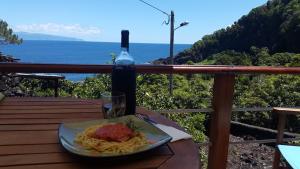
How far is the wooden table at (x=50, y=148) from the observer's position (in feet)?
3.02

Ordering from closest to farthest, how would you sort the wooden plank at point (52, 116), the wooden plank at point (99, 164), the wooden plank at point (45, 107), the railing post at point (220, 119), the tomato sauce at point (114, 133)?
the wooden plank at point (99, 164) < the tomato sauce at point (114, 133) < the wooden plank at point (52, 116) < the wooden plank at point (45, 107) < the railing post at point (220, 119)

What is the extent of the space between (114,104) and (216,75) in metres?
1.07

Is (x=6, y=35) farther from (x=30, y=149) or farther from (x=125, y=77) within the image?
(x=30, y=149)

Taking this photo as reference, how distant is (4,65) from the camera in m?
2.02

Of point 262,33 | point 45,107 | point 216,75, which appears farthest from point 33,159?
point 262,33

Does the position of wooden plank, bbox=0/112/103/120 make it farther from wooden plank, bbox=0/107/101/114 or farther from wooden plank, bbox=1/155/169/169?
wooden plank, bbox=1/155/169/169

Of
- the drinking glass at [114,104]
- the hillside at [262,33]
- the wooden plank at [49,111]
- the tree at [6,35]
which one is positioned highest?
the hillside at [262,33]

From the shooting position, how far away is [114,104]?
4.09ft

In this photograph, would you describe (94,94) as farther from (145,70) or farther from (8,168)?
(8,168)

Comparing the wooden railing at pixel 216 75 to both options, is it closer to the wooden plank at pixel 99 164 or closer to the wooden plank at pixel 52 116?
the wooden plank at pixel 52 116

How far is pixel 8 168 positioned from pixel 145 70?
51.7 inches

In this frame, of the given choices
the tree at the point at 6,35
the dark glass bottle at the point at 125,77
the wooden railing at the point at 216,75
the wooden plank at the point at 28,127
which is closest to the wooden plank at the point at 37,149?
the wooden plank at the point at 28,127

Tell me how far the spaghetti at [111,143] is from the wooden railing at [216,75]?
1.04m

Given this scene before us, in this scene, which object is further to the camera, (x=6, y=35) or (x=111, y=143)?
(x=6, y=35)
